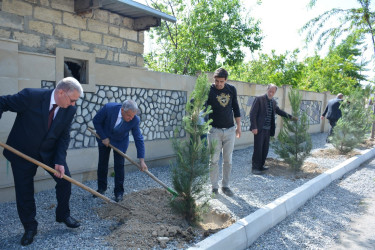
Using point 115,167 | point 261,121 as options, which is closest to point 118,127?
point 115,167

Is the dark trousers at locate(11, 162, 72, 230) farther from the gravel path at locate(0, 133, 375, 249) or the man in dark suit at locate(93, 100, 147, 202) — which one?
the man in dark suit at locate(93, 100, 147, 202)

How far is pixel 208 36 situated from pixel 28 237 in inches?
472

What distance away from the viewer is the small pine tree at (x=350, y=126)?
914 centimetres

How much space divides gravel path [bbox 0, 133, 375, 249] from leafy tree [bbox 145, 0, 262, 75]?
7894mm

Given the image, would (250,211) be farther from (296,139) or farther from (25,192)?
(296,139)

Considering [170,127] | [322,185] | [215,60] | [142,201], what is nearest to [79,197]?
[142,201]

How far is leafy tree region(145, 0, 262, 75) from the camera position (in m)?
13.3

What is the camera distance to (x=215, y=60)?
1412cm

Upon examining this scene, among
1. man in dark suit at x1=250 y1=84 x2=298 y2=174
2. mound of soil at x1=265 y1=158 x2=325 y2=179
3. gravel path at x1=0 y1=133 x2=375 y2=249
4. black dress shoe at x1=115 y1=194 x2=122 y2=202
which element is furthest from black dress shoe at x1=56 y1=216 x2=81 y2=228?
mound of soil at x1=265 y1=158 x2=325 y2=179

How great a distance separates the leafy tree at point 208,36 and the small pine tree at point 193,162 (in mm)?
9656

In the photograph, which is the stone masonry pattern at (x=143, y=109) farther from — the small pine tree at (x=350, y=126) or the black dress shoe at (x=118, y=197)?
the small pine tree at (x=350, y=126)

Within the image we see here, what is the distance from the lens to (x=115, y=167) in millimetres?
4551

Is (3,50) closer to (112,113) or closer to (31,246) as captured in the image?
(112,113)

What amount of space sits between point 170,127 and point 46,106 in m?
4.40
